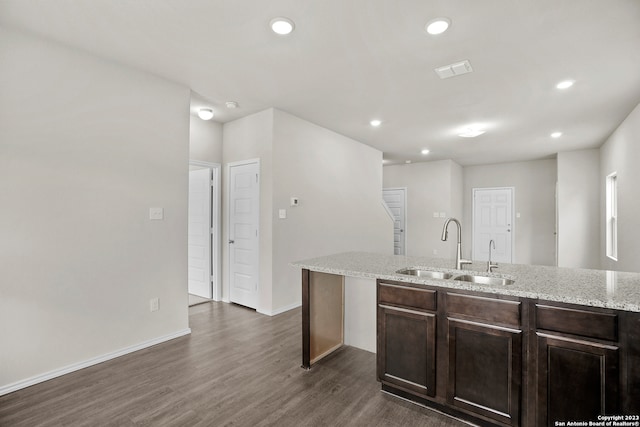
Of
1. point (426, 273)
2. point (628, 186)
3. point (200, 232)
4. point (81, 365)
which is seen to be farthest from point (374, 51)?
point (628, 186)

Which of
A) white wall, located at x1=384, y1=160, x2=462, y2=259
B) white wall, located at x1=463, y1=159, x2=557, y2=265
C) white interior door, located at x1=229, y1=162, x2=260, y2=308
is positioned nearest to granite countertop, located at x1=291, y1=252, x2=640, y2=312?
white interior door, located at x1=229, y1=162, x2=260, y2=308

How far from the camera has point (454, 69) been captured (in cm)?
301

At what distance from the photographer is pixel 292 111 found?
4254 millimetres

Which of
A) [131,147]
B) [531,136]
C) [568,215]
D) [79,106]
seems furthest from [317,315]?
[568,215]

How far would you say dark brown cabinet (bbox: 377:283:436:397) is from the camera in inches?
78.7

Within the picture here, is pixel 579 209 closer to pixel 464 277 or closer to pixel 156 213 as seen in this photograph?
pixel 464 277

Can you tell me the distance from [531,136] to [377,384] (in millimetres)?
5194

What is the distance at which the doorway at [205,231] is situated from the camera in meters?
4.67

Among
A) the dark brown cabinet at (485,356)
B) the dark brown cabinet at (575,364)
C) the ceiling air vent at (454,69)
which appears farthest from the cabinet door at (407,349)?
the ceiling air vent at (454,69)

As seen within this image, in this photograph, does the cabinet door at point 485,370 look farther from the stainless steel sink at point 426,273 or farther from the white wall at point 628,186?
the white wall at point 628,186

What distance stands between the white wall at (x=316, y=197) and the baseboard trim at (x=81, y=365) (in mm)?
1317

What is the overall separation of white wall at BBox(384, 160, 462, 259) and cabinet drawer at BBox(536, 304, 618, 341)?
20.5 ft

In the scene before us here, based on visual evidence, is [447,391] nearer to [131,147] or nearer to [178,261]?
[178,261]

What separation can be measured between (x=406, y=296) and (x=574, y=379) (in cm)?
92
